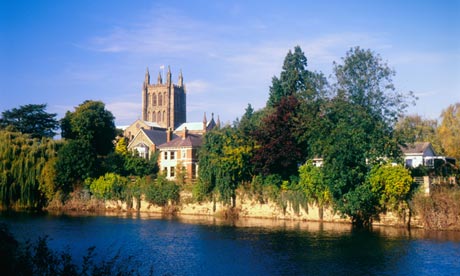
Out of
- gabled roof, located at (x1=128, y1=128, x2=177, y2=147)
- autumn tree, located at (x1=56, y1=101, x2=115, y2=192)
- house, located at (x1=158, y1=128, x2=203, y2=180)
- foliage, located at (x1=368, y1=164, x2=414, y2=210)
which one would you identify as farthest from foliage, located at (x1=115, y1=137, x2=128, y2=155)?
foliage, located at (x1=368, y1=164, x2=414, y2=210)

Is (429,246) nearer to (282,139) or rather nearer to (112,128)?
(282,139)

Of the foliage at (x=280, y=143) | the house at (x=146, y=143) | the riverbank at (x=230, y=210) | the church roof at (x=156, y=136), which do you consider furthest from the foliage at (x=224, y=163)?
the church roof at (x=156, y=136)

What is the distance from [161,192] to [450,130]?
1494 inches

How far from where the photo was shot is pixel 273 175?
169ft

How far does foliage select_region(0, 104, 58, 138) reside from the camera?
244ft

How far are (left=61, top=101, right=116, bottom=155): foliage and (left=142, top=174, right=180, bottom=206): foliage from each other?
1333 centimetres

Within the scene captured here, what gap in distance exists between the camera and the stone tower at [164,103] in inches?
5733

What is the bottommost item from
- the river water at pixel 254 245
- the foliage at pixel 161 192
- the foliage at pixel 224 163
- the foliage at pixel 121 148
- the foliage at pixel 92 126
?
the river water at pixel 254 245

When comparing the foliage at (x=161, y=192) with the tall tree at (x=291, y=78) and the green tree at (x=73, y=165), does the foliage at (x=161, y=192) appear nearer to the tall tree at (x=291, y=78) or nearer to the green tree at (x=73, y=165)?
the green tree at (x=73, y=165)

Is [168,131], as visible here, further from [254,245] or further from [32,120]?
[254,245]

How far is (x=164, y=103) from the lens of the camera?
5787 inches

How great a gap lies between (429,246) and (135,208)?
35.1 m

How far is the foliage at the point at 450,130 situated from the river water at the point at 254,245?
91.3 feet

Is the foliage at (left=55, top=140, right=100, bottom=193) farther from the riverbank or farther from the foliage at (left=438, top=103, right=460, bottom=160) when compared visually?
the foliage at (left=438, top=103, right=460, bottom=160)
